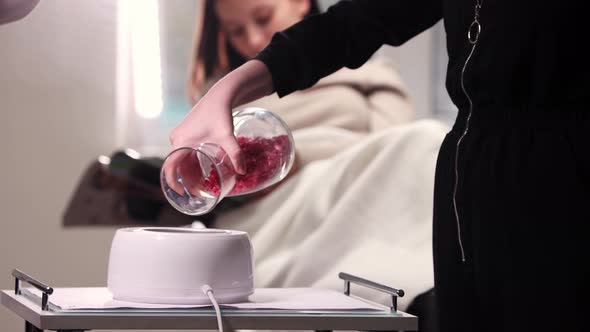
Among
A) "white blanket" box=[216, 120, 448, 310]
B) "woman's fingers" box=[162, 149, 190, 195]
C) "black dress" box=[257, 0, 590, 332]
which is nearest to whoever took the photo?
"black dress" box=[257, 0, 590, 332]

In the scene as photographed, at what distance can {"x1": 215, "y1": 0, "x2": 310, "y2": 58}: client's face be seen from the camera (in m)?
2.41

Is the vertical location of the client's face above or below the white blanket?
above

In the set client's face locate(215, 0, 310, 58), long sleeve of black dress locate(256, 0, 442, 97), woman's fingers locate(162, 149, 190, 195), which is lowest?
woman's fingers locate(162, 149, 190, 195)


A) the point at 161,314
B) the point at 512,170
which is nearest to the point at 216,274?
the point at 161,314

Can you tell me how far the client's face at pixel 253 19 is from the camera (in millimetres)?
2408

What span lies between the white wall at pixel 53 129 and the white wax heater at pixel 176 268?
4.07ft

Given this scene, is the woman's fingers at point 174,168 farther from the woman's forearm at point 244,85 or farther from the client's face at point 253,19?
the client's face at point 253,19

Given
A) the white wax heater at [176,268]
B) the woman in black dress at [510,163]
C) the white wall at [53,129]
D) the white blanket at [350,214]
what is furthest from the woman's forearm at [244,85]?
the white wall at [53,129]

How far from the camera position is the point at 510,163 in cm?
91

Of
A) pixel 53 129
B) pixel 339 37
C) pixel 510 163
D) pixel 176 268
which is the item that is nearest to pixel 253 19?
pixel 53 129

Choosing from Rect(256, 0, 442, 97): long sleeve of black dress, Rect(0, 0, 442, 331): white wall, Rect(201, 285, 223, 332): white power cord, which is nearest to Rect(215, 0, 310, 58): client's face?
Rect(0, 0, 442, 331): white wall

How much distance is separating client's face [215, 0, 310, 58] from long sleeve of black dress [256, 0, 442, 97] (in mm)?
1330

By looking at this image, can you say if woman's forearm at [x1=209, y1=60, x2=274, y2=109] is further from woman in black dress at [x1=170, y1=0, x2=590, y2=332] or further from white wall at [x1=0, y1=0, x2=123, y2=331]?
white wall at [x1=0, y1=0, x2=123, y2=331]

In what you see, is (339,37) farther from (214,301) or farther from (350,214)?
(350,214)
